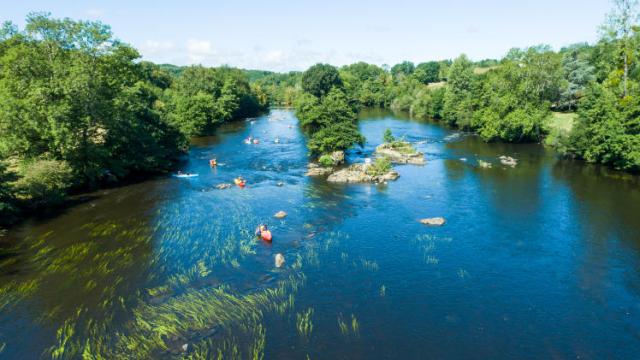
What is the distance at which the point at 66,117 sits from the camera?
52062mm

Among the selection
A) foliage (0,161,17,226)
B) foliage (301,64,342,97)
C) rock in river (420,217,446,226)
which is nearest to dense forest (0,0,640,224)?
foliage (0,161,17,226)

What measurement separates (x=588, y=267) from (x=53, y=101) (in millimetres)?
62926

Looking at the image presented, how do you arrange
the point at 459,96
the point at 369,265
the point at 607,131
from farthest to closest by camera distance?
the point at 459,96
the point at 607,131
the point at 369,265

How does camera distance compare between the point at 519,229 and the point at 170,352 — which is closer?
the point at 170,352

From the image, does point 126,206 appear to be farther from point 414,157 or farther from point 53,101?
point 414,157

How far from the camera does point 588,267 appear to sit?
115 ft

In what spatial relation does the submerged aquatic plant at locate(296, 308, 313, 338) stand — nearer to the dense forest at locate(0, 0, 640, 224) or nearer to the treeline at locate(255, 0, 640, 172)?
the dense forest at locate(0, 0, 640, 224)

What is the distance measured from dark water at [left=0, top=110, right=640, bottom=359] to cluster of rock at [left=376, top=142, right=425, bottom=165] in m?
16.8

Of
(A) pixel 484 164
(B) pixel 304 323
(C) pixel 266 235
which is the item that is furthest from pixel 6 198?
(A) pixel 484 164

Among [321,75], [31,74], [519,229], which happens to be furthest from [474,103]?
[31,74]

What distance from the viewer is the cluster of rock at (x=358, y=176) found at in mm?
63000

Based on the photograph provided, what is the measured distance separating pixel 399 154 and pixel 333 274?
49496mm

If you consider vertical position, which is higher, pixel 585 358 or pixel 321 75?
pixel 321 75

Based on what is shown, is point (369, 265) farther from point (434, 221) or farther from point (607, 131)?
point (607, 131)
